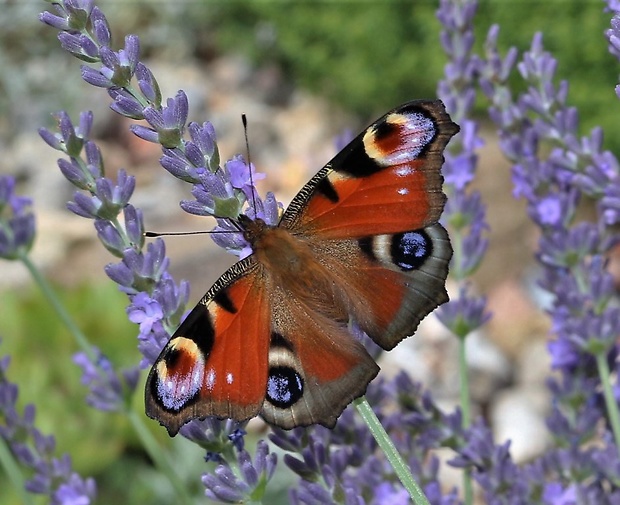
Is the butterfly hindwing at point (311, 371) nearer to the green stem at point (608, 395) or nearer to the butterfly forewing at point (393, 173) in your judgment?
the butterfly forewing at point (393, 173)

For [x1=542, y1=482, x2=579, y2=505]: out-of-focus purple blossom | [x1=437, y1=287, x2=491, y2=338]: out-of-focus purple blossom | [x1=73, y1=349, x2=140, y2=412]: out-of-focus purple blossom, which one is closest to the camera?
[x1=542, y1=482, x2=579, y2=505]: out-of-focus purple blossom

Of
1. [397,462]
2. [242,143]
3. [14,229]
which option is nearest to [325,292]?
[397,462]

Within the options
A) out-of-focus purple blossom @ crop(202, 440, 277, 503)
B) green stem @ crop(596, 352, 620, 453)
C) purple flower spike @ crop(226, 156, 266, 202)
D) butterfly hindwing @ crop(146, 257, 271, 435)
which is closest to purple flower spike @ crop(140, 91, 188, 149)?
purple flower spike @ crop(226, 156, 266, 202)

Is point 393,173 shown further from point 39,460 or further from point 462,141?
point 39,460

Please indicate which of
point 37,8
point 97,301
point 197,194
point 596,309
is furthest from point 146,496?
point 37,8

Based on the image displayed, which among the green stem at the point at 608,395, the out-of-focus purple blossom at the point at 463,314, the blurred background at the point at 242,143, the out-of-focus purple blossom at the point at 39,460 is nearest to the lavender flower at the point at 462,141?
the out-of-focus purple blossom at the point at 463,314

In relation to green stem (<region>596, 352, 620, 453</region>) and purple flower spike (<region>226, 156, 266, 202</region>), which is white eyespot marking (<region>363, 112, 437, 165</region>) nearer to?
purple flower spike (<region>226, 156, 266, 202</region>)
